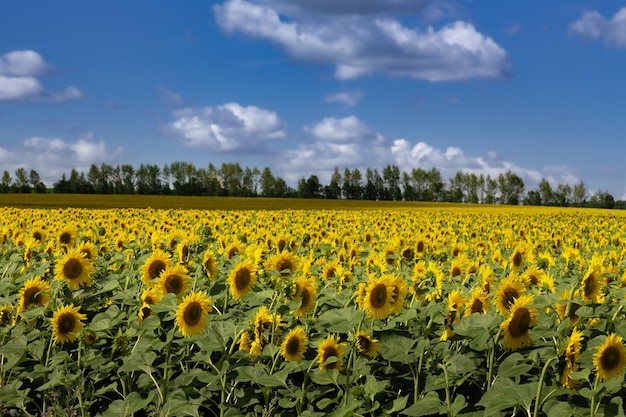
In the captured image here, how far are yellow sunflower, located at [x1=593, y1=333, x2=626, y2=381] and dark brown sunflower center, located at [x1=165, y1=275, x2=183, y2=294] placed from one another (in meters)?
3.07

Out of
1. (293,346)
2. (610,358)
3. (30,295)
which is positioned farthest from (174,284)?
(610,358)

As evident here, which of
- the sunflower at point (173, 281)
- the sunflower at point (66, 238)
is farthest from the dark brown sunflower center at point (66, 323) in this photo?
the sunflower at point (66, 238)

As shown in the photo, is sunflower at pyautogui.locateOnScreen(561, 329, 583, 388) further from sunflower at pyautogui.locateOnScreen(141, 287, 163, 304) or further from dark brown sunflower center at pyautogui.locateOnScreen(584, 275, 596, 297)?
sunflower at pyautogui.locateOnScreen(141, 287, 163, 304)

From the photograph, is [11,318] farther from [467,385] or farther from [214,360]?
[467,385]

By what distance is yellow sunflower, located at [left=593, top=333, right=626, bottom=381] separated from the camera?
3344 millimetres

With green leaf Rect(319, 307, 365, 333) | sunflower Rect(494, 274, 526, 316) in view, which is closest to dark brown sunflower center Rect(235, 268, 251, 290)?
green leaf Rect(319, 307, 365, 333)

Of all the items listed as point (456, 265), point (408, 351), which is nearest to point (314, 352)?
point (408, 351)

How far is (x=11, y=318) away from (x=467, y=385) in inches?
158

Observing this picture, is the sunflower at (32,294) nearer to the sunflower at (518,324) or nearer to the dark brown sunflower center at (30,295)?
the dark brown sunflower center at (30,295)

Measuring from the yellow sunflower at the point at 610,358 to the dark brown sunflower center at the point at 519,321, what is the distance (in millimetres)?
542

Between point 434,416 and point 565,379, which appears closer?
point 565,379

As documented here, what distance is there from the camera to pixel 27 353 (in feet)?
17.4

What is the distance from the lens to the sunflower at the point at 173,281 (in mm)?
4887

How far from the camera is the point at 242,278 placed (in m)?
4.98
